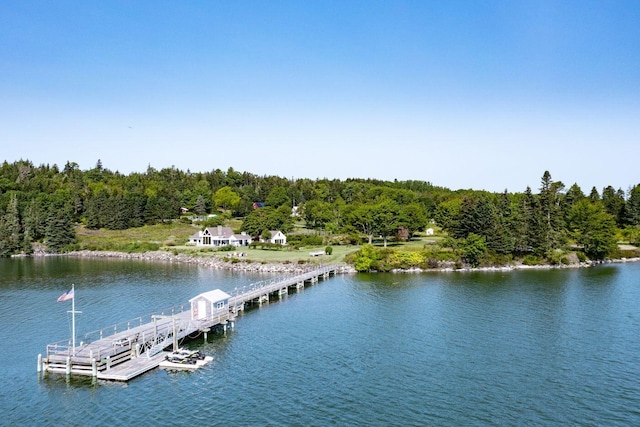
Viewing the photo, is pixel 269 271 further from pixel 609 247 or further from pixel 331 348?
pixel 609 247

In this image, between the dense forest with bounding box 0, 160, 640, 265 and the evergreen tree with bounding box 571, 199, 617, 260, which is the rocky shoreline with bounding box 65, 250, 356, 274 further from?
the evergreen tree with bounding box 571, 199, 617, 260

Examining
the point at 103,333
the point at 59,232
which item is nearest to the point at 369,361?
the point at 103,333

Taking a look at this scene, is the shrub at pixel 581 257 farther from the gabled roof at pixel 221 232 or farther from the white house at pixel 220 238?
the gabled roof at pixel 221 232

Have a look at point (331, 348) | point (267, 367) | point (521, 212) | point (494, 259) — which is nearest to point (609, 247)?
point (521, 212)

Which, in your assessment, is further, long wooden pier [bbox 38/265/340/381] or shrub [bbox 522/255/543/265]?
shrub [bbox 522/255/543/265]

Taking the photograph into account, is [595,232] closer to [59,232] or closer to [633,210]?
[633,210]

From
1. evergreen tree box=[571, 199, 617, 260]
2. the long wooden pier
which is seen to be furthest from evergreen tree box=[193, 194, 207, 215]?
the long wooden pier

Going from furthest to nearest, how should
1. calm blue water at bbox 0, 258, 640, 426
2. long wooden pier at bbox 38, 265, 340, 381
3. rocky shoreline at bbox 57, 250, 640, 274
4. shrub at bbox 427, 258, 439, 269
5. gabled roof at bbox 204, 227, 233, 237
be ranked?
gabled roof at bbox 204, 227, 233, 237, shrub at bbox 427, 258, 439, 269, rocky shoreline at bbox 57, 250, 640, 274, long wooden pier at bbox 38, 265, 340, 381, calm blue water at bbox 0, 258, 640, 426
